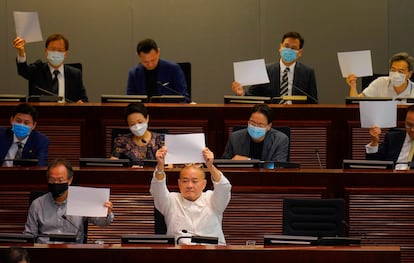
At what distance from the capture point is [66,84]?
969cm

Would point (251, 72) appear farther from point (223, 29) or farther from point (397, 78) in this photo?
point (223, 29)

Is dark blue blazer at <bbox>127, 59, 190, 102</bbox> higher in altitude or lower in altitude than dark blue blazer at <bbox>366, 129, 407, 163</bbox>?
higher

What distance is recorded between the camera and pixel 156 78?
9664 mm

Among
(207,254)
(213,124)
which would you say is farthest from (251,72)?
(207,254)

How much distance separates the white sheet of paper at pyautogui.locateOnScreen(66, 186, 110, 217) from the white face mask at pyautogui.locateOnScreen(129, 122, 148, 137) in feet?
4.73

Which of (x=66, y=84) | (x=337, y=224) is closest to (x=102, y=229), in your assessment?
(x=337, y=224)

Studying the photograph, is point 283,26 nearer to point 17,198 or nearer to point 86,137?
point 86,137

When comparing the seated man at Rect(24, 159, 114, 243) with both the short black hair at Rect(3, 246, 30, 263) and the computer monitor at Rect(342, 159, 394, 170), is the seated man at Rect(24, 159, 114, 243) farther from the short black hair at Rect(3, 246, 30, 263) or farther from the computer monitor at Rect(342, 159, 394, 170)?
the computer monitor at Rect(342, 159, 394, 170)

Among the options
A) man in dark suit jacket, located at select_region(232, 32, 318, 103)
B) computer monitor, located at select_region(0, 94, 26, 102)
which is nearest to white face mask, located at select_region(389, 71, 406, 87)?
man in dark suit jacket, located at select_region(232, 32, 318, 103)

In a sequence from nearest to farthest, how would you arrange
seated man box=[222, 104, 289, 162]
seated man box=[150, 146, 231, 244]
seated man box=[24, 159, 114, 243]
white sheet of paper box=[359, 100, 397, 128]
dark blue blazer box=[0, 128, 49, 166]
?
seated man box=[150, 146, 231, 244], seated man box=[24, 159, 114, 243], white sheet of paper box=[359, 100, 397, 128], seated man box=[222, 104, 289, 162], dark blue blazer box=[0, 128, 49, 166]

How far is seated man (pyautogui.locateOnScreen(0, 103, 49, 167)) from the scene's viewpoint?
27.2 feet

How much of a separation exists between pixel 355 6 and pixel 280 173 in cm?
491

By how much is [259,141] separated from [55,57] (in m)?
2.29

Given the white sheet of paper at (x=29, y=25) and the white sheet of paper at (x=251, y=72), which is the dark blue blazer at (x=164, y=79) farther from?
the white sheet of paper at (x=29, y=25)
